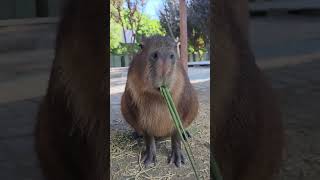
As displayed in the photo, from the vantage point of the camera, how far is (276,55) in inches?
82.0

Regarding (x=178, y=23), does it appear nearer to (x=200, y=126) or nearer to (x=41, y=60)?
(x=200, y=126)

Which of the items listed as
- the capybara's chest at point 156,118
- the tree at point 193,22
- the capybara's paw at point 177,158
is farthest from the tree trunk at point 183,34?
the capybara's paw at point 177,158

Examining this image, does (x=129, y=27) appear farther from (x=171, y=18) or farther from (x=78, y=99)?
(x=78, y=99)

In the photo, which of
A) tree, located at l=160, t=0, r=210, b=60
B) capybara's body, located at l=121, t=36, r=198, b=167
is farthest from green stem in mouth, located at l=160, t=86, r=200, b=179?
tree, located at l=160, t=0, r=210, b=60

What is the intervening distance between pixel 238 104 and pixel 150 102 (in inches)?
9.3

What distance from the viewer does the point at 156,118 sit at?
5.03 ft

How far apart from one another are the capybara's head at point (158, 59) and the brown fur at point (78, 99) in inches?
3.9

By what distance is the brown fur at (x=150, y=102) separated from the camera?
58.9 inches

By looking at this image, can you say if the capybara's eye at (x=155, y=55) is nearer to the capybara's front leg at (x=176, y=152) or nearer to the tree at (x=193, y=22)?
the tree at (x=193, y=22)

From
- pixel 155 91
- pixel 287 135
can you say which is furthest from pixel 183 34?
pixel 287 135

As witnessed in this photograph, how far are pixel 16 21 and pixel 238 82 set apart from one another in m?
0.81

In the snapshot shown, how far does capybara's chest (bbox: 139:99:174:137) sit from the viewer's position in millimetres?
1530

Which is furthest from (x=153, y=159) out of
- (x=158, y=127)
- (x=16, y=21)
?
(x=16, y=21)

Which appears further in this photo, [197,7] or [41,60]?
[41,60]
